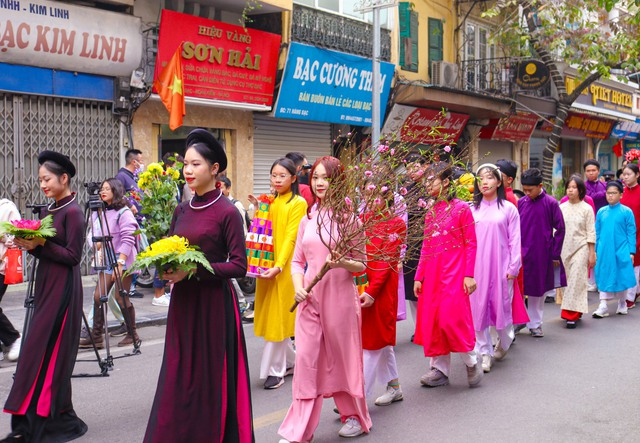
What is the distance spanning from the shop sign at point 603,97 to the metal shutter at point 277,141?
11622 millimetres

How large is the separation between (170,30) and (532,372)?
364 inches

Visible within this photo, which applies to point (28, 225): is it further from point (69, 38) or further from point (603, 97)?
point (603, 97)

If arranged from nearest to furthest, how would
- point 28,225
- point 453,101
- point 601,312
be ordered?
1. point 28,225
2. point 601,312
3. point 453,101

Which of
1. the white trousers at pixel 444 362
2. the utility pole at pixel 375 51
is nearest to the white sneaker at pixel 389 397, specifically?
the white trousers at pixel 444 362

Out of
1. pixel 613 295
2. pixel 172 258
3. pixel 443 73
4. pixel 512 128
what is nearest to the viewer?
pixel 172 258

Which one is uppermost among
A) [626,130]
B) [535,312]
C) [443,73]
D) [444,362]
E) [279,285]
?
[443,73]

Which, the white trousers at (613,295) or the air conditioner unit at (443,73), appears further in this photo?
the air conditioner unit at (443,73)

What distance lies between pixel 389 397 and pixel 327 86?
1225cm

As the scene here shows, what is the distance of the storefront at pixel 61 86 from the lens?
11.9 metres

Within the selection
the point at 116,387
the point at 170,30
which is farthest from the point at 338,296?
the point at 170,30

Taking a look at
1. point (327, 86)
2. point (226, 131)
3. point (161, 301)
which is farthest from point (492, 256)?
point (327, 86)

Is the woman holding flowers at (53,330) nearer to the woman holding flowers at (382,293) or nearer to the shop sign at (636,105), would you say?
the woman holding flowers at (382,293)

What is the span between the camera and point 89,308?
35.1 ft

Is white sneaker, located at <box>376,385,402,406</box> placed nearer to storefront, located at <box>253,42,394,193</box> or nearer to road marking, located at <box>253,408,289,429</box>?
road marking, located at <box>253,408,289,429</box>
